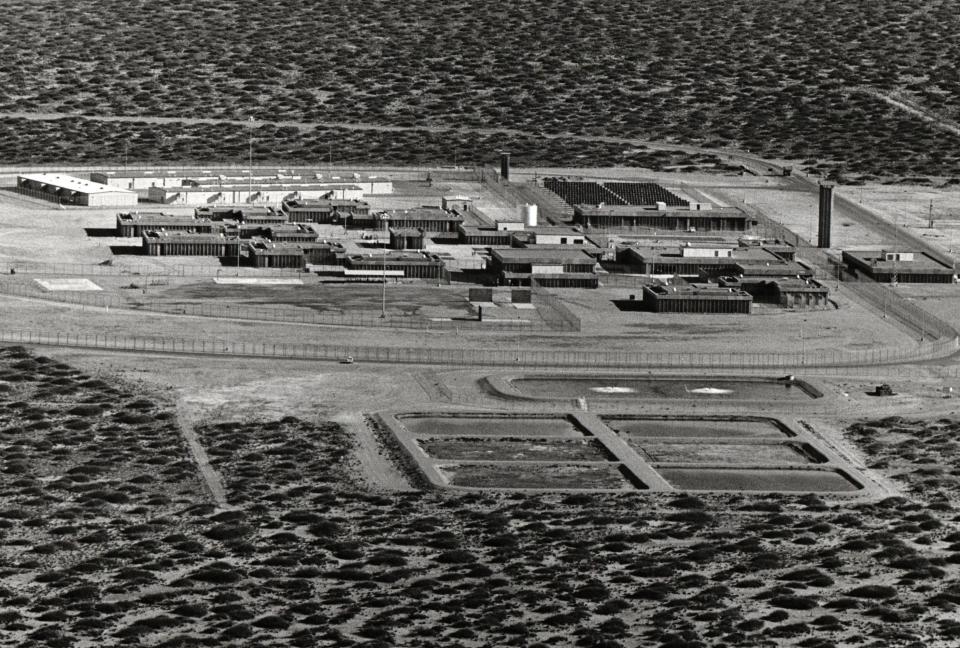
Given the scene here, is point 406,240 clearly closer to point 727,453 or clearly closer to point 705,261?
point 705,261

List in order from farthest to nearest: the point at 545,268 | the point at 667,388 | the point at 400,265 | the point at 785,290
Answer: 1. the point at 545,268
2. the point at 400,265
3. the point at 785,290
4. the point at 667,388

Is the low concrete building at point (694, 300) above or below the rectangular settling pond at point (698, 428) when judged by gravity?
above

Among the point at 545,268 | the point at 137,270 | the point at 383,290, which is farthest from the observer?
the point at 545,268

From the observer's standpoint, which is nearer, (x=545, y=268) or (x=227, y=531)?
(x=227, y=531)

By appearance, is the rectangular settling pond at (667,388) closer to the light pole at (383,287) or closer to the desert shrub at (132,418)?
the light pole at (383,287)

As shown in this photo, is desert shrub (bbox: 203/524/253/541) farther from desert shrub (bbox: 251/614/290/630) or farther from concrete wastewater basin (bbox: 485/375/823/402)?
concrete wastewater basin (bbox: 485/375/823/402)

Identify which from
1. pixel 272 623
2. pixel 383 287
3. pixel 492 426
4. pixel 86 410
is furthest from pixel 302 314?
pixel 272 623

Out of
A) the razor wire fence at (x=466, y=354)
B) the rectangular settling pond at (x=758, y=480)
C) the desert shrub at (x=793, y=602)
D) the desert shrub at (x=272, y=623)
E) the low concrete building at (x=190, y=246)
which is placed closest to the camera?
the desert shrub at (x=272, y=623)

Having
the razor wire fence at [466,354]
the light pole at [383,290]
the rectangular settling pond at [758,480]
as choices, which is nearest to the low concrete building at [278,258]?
the light pole at [383,290]
